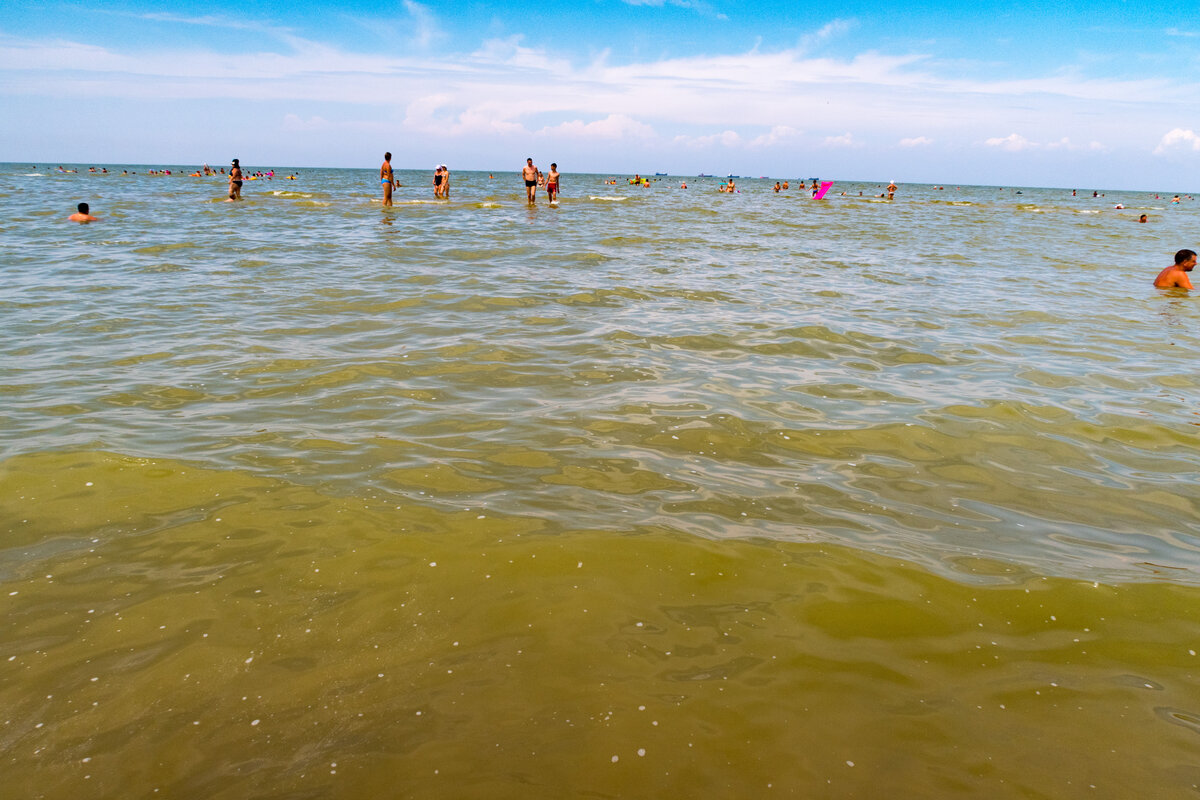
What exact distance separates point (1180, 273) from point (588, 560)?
16404 mm

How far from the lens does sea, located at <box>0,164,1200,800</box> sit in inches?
Answer: 103

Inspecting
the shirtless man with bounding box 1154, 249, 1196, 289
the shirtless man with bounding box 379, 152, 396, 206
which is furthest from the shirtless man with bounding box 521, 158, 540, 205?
the shirtless man with bounding box 1154, 249, 1196, 289

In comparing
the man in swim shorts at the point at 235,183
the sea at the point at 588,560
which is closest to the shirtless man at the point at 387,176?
the man in swim shorts at the point at 235,183

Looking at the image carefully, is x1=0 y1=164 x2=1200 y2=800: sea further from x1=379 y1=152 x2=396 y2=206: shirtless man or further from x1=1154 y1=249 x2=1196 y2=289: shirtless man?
x1=379 y1=152 x2=396 y2=206: shirtless man

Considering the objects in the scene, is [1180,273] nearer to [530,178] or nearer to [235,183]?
[530,178]

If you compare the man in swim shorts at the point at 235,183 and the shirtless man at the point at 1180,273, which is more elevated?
the man in swim shorts at the point at 235,183

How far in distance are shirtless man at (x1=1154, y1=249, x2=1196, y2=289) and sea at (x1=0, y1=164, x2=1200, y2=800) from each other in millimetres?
6365

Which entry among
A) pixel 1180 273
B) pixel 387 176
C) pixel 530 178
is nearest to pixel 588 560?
pixel 1180 273

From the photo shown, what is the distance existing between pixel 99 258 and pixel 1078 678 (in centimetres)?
1763

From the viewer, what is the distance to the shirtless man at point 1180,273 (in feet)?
44.8

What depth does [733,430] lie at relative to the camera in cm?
584

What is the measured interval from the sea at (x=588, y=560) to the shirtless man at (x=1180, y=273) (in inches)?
251

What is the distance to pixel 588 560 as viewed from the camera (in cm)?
391

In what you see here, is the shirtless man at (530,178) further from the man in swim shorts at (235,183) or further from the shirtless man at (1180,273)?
the shirtless man at (1180,273)
